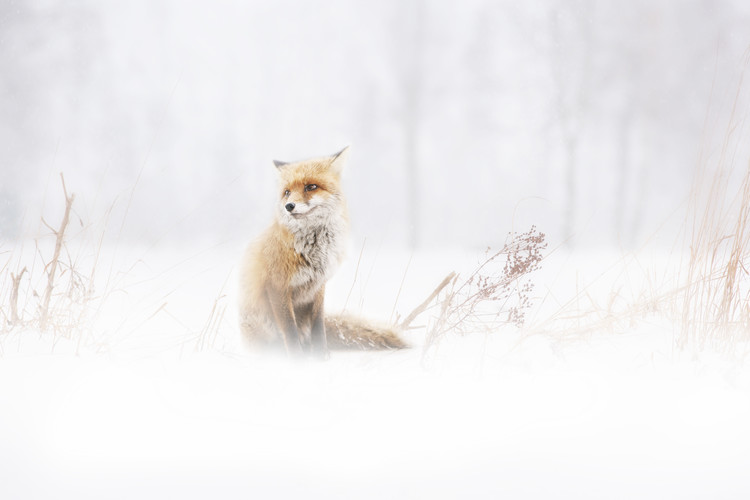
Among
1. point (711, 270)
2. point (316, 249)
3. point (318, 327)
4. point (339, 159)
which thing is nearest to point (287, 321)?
point (318, 327)

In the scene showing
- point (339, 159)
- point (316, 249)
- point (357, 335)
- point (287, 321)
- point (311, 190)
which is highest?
point (339, 159)

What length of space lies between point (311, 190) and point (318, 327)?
1.86 feet

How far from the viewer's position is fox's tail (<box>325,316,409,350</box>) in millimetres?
2375

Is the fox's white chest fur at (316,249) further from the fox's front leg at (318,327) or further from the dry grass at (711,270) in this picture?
the dry grass at (711,270)

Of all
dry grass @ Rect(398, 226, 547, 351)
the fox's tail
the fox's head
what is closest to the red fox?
the fox's head

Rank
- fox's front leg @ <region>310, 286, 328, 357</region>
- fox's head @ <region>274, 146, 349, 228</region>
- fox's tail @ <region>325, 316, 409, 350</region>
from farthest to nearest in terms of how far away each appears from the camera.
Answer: fox's tail @ <region>325, 316, 409, 350</region> → fox's front leg @ <region>310, 286, 328, 357</region> → fox's head @ <region>274, 146, 349, 228</region>

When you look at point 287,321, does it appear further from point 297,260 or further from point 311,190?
point 311,190

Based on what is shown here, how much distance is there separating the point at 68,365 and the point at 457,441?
1.33m

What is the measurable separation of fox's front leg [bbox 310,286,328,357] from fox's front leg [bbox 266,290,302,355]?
107 millimetres

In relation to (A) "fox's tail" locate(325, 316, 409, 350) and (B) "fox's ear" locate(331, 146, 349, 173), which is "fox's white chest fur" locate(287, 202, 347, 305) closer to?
(B) "fox's ear" locate(331, 146, 349, 173)

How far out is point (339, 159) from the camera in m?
2.09

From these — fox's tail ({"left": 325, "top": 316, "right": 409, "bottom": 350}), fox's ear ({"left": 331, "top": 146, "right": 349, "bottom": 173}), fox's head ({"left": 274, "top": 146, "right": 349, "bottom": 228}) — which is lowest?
fox's tail ({"left": 325, "top": 316, "right": 409, "bottom": 350})

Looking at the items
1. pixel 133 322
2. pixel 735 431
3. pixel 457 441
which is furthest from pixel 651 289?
pixel 133 322

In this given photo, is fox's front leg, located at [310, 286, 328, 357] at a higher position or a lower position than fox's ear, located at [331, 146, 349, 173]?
lower
